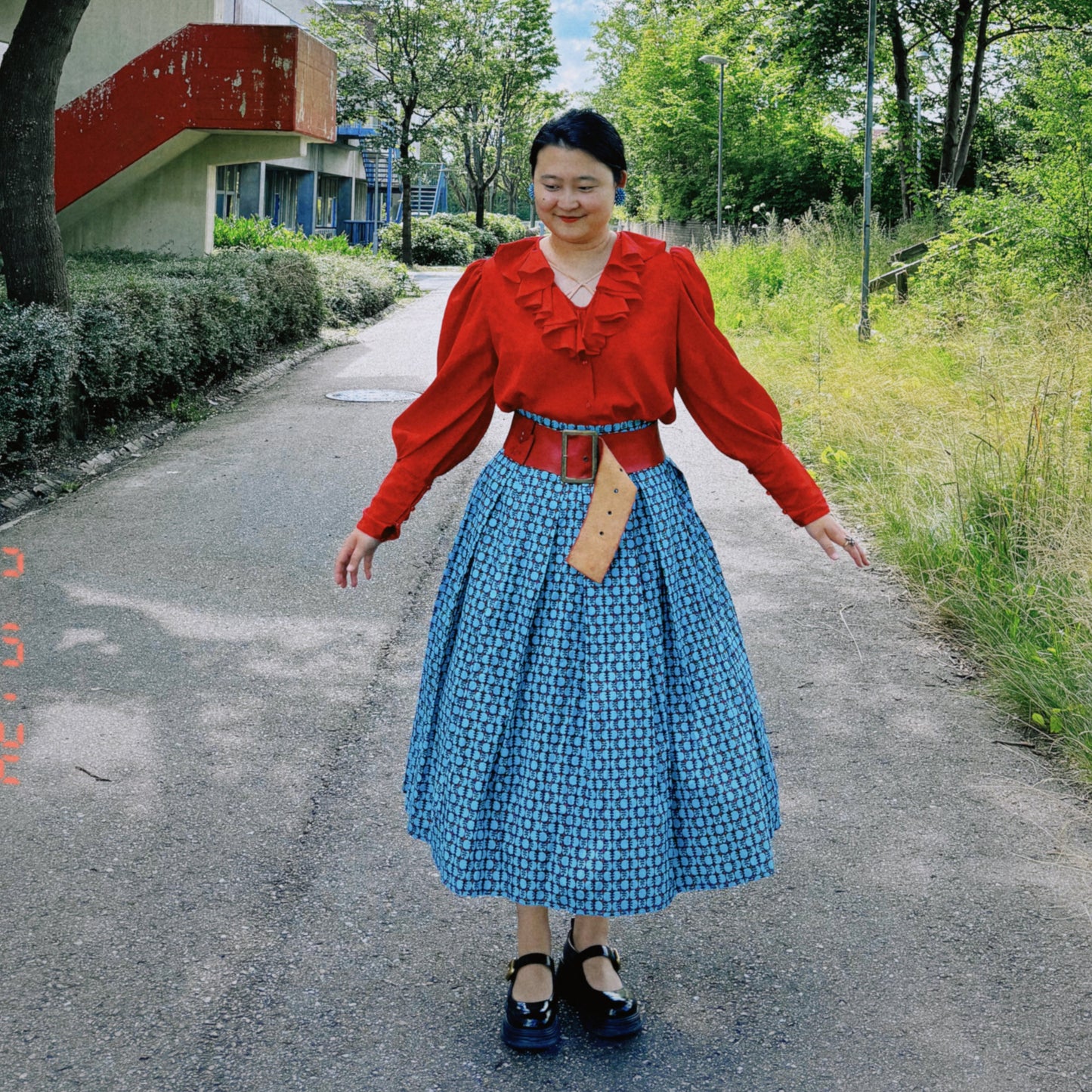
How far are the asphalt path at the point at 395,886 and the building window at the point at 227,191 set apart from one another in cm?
2644

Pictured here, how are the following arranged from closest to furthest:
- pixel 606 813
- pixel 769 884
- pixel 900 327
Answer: pixel 606 813 < pixel 769 884 < pixel 900 327

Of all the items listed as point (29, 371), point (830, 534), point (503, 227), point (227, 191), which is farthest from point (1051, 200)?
point (503, 227)

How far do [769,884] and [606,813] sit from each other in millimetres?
1099

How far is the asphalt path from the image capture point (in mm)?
2818

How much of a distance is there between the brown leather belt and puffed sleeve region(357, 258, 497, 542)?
4.6 inches

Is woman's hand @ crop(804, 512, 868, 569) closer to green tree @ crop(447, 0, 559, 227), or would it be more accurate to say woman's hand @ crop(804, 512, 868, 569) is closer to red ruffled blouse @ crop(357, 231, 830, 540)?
red ruffled blouse @ crop(357, 231, 830, 540)

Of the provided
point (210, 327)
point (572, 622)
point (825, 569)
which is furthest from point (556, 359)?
point (210, 327)

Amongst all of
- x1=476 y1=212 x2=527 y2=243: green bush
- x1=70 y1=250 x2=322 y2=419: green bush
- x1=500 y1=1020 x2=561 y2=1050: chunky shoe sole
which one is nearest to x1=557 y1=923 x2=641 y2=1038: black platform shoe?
x1=500 y1=1020 x2=561 y2=1050: chunky shoe sole

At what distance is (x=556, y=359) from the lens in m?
2.77

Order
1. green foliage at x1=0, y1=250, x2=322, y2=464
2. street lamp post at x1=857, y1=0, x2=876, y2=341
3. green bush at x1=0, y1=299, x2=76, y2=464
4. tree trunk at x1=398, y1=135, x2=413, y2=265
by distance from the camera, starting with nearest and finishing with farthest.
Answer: green bush at x1=0, y1=299, x2=76, y2=464
green foliage at x1=0, y1=250, x2=322, y2=464
street lamp post at x1=857, y1=0, x2=876, y2=341
tree trunk at x1=398, y1=135, x2=413, y2=265

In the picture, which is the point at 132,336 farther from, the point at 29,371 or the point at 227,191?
the point at 227,191

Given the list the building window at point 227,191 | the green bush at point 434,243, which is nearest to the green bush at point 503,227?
the green bush at point 434,243

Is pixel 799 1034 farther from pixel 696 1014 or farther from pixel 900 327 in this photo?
pixel 900 327

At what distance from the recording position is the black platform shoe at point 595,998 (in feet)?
9.52
